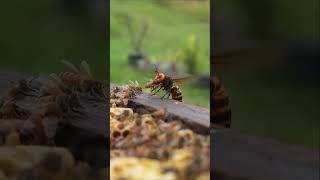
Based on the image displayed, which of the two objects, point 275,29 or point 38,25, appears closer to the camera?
point 275,29

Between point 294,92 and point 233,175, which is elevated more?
point 294,92

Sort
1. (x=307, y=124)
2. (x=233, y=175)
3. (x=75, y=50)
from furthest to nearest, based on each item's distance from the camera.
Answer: (x=75, y=50) → (x=307, y=124) → (x=233, y=175)

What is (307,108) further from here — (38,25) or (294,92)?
(38,25)

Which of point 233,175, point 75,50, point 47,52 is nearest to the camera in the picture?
point 233,175

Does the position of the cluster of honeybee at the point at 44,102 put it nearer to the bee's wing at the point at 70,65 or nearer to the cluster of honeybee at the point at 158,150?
the bee's wing at the point at 70,65

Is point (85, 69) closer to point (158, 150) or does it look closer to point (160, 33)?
point (160, 33)

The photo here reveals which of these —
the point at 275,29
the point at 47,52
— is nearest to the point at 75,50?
the point at 47,52

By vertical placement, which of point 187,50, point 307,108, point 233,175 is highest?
point 187,50

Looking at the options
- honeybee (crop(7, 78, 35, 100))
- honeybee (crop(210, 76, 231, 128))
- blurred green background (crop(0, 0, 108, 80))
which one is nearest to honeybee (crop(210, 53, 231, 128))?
honeybee (crop(210, 76, 231, 128))

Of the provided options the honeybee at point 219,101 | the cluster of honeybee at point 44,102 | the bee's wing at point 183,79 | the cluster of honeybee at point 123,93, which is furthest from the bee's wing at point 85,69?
the honeybee at point 219,101
